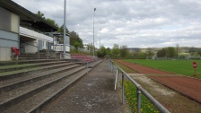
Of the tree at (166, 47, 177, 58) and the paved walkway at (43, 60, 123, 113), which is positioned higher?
the tree at (166, 47, 177, 58)

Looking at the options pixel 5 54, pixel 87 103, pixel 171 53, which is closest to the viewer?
pixel 87 103

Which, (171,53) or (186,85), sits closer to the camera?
(186,85)

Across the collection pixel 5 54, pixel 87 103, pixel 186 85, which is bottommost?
pixel 186 85

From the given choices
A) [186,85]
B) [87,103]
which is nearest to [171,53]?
[186,85]

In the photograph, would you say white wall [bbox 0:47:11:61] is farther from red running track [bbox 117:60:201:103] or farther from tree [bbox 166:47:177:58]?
tree [bbox 166:47:177:58]

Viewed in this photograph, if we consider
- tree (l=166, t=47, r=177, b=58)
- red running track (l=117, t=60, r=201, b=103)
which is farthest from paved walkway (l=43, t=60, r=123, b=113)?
tree (l=166, t=47, r=177, b=58)

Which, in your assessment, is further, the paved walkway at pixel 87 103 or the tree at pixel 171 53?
the tree at pixel 171 53

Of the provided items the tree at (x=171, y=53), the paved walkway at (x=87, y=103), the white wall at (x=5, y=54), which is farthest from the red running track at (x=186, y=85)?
the tree at (x=171, y=53)

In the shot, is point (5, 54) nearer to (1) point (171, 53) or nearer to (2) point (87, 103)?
(2) point (87, 103)

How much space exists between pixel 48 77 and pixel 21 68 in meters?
1.22

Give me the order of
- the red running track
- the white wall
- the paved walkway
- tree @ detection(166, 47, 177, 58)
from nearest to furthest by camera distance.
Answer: the paved walkway, the red running track, the white wall, tree @ detection(166, 47, 177, 58)

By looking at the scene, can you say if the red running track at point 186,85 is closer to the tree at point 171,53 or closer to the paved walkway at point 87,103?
the paved walkway at point 87,103

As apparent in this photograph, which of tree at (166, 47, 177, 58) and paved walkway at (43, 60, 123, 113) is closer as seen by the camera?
paved walkway at (43, 60, 123, 113)

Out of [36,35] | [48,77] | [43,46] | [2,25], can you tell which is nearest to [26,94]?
[48,77]
